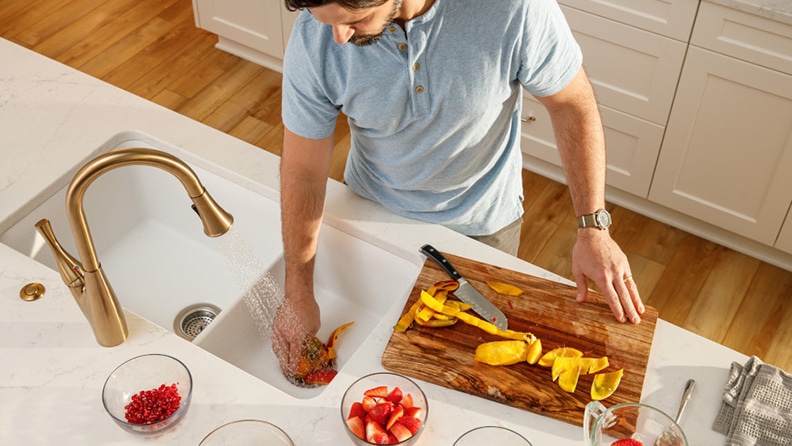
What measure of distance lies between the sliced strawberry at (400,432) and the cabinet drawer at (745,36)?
5.21ft

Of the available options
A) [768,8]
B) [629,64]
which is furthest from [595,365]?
[629,64]

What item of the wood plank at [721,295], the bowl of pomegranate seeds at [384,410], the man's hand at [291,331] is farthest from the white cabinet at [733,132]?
the bowl of pomegranate seeds at [384,410]

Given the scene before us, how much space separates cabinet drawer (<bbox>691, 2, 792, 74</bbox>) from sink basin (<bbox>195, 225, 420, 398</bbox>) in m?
1.26

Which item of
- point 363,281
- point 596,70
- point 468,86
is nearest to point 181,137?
point 363,281

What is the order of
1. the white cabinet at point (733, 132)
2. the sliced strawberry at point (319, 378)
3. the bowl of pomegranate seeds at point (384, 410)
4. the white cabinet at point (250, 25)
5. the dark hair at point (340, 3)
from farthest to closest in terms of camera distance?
1. the white cabinet at point (250, 25)
2. the white cabinet at point (733, 132)
3. the sliced strawberry at point (319, 378)
4. the bowl of pomegranate seeds at point (384, 410)
5. the dark hair at point (340, 3)

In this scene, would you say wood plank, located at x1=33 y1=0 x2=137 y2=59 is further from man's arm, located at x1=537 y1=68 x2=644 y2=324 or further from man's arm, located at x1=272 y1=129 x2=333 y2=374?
man's arm, located at x1=537 y1=68 x2=644 y2=324

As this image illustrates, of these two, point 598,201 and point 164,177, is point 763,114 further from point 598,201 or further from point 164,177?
point 164,177

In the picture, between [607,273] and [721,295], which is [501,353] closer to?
[607,273]

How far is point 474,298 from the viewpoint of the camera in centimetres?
150

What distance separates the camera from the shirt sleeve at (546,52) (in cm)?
144

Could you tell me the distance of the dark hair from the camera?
1.20m

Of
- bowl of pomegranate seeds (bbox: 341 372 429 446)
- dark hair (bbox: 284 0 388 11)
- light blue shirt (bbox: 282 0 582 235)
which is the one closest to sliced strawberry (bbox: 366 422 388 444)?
bowl of pomegranate seeds (bbox: 341 372 429 446)

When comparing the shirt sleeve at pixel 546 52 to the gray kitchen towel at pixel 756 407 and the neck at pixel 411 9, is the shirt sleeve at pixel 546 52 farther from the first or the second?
the gray kitchen towel at pixel 756 407

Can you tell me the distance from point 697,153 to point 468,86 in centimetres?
139
